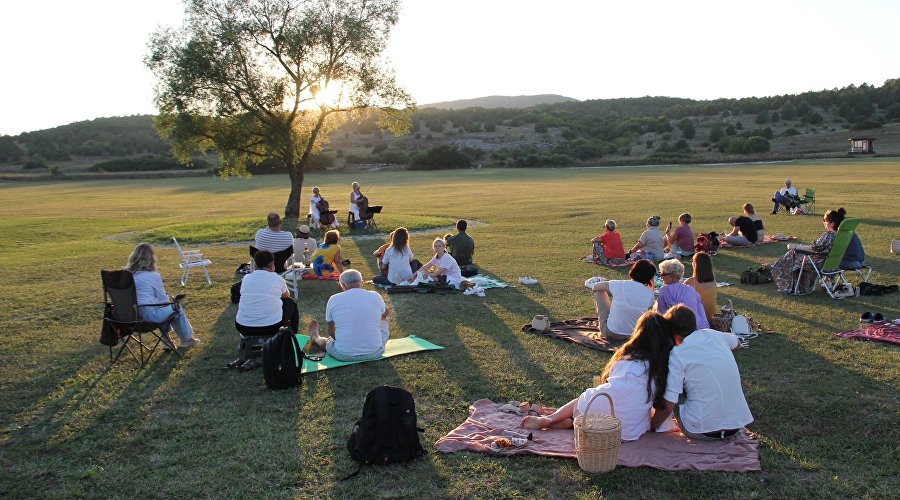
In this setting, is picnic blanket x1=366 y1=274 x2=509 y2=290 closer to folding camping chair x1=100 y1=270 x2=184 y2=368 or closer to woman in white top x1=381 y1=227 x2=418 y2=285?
woman in white top x1=381 y1=227 x2=418 y2=285

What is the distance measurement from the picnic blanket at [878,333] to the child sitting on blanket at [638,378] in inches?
188

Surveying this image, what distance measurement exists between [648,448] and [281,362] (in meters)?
3.92

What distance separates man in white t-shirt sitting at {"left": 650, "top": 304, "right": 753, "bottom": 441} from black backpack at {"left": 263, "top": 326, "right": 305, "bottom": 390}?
392 centimetres

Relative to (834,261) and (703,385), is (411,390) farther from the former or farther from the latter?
(834,261)

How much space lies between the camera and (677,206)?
2769 cm

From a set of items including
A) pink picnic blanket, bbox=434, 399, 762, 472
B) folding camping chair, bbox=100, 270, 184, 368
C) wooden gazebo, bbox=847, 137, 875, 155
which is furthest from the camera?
wooden gazebo, bbox=847, 137, 875, 155

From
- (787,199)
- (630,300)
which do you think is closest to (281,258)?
(630,300)

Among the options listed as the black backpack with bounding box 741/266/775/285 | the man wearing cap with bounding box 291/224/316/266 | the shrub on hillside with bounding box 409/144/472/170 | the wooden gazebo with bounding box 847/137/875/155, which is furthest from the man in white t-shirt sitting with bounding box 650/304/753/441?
the shrub on hillside with bounding box 409/144/472/170

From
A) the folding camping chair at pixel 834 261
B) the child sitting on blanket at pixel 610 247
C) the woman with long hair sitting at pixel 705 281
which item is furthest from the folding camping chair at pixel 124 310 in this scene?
the folding camping chair at pixel 834 261

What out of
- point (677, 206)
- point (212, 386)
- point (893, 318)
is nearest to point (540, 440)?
point (212, 386)

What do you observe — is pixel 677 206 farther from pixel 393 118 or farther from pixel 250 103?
pixel 250 103

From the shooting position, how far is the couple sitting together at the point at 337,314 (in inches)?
324

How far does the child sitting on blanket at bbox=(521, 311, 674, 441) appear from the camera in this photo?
5777 mm

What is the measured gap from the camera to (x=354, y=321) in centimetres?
828
